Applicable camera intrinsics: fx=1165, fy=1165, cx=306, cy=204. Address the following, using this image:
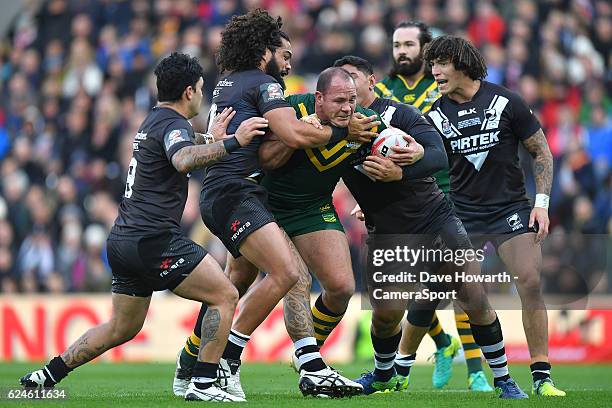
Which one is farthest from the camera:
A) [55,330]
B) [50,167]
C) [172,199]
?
[50,167]

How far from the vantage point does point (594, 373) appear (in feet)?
42.2

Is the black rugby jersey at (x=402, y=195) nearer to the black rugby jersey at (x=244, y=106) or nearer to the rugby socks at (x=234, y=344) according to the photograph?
the black rugby jersey at (x=244, y=106)

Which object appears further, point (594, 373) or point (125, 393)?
point (594, 373)

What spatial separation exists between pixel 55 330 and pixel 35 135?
4.87 metres

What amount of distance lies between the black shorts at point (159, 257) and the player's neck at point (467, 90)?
2.75 meters

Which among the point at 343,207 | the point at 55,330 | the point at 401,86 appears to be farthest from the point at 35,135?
the point at 401,86

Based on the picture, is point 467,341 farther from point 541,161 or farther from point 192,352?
point 192,352

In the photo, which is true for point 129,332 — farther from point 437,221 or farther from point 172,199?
point 437,221

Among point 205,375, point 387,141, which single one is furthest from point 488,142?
point 205,375

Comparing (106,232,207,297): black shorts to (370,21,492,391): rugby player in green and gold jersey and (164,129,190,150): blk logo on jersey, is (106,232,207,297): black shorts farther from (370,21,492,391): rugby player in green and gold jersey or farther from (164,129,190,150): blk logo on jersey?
(370,21,492,391): rugby player in green and gold jersey

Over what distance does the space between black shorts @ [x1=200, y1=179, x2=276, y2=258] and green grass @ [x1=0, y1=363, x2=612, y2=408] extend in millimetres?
1203

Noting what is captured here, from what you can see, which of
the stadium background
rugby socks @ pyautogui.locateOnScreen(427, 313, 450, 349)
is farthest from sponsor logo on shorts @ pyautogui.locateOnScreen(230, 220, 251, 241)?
the stadium background

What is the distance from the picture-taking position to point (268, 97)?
27.3 feet

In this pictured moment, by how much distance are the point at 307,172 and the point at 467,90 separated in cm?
169
